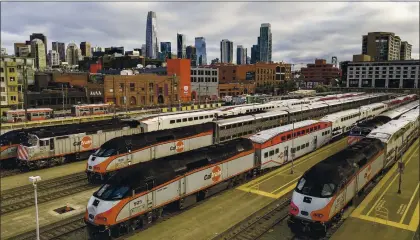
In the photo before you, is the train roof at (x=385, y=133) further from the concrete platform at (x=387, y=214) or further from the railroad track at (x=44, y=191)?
the railroad track at (x=44, y=191)

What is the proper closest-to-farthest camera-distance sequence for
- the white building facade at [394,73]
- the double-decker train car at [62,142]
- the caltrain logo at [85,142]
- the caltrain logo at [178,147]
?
1. the double-decker train car at [62,142]
2. the caltrain logo at [178,147]
3. the caltrain logo at [85,142]
4. the white building facade at [394,73]

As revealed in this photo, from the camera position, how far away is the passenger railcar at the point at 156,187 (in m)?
19.2

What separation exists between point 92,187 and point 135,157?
4.74 meters

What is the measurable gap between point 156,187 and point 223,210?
6238 millimetres

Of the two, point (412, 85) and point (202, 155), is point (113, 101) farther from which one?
point (412, 85)

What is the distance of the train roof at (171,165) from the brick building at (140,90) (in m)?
62.2

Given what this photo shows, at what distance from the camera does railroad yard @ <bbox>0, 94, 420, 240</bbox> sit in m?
20.4

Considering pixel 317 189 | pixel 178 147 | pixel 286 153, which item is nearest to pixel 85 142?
pixel 178 147

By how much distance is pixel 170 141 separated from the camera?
35375mm

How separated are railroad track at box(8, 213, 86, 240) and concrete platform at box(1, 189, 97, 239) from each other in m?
0.86

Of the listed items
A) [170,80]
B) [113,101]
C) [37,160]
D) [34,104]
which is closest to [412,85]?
[170,80]

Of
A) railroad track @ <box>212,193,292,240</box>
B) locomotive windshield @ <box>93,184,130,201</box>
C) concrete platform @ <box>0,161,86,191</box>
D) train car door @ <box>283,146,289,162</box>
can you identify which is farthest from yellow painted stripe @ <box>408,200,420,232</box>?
concrete platform @ <box>0,161,86,191</box>

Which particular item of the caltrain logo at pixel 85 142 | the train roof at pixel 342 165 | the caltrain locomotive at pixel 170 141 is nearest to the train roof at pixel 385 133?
the train roof at pixel 342 165

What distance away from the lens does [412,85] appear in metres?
186
